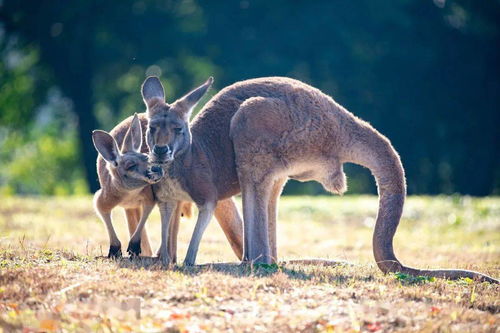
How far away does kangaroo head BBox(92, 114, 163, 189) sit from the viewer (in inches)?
285

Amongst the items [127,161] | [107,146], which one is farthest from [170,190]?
[107,146]

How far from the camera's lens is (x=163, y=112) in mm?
7461

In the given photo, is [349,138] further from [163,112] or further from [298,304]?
[298,304]

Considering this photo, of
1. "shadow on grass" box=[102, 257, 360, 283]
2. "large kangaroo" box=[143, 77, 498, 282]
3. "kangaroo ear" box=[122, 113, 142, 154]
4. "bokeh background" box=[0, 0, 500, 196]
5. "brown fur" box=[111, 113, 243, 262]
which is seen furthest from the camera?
"bokeh background" box=[0, 0, 500, 196]

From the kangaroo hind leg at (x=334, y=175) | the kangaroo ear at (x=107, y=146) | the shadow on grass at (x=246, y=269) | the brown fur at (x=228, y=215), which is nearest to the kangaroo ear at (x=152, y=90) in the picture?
the brown fur at (x=228, y=215)

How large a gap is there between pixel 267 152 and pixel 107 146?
1.46 metres

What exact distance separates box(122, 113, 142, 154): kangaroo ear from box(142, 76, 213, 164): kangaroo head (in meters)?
0.16

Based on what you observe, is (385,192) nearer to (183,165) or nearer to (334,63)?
(183,165)

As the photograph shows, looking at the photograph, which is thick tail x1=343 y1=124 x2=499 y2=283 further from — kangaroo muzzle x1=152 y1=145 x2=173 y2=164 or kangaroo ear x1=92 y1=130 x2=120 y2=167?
kangaroo ear x1=92 y1=130 x2=120 y2=167

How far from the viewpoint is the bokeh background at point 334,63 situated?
92.9 ft

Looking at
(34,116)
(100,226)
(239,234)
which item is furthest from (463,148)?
(239,234)

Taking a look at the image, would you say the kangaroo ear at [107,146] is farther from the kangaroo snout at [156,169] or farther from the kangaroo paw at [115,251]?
the kangaroo paw at [115,251]

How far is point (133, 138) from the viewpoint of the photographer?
761 cm

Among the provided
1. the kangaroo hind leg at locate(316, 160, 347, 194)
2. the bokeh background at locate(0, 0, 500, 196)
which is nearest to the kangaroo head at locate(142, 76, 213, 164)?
the kangaroo hind leg at locate(316, 160, 347, 194)
